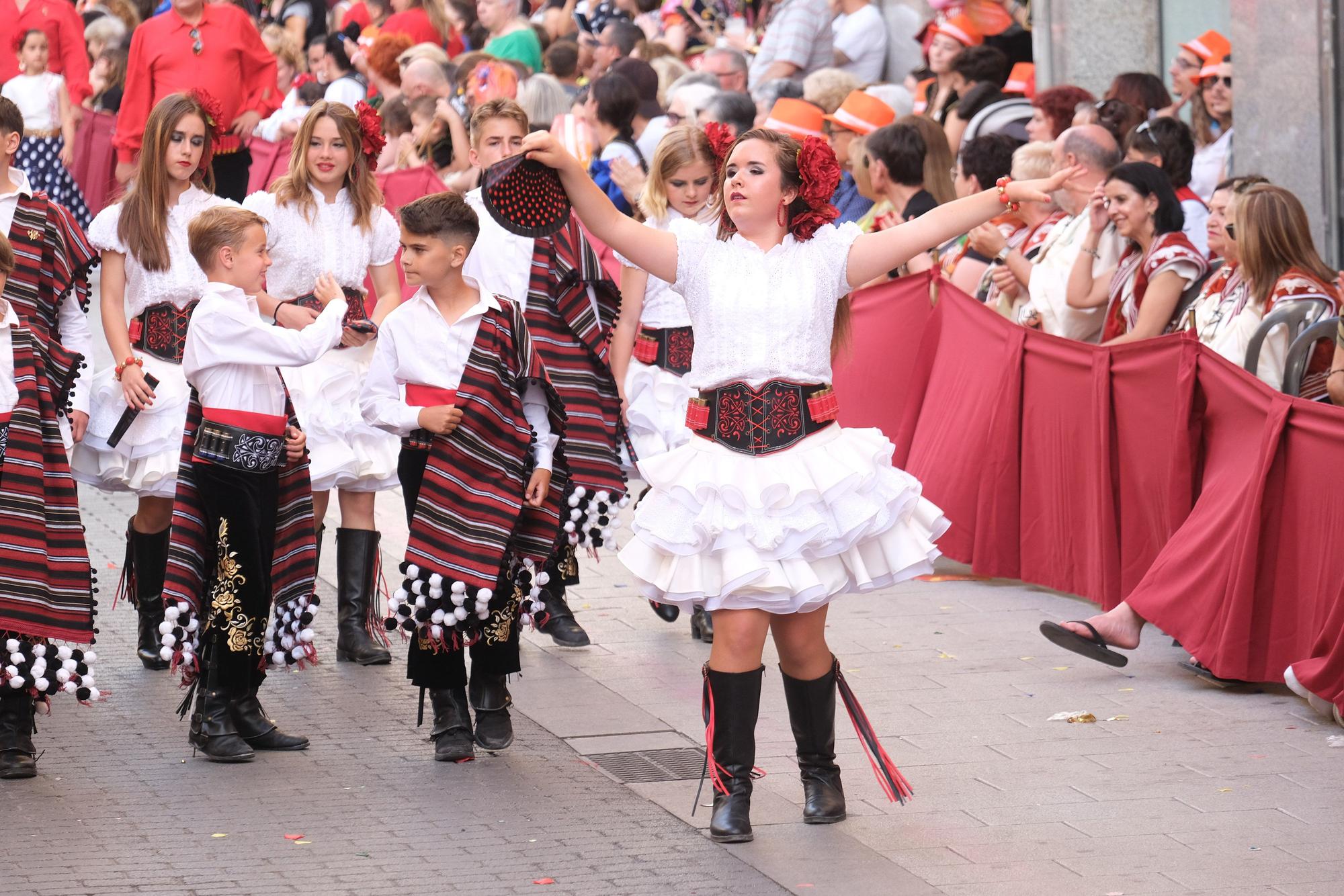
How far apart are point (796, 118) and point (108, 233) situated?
5.49 metres

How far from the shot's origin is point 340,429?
7406 mm

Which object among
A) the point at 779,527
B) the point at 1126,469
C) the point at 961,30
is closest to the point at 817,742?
the point at 779,527

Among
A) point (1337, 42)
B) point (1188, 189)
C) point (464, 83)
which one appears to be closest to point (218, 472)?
point (1188, 189)

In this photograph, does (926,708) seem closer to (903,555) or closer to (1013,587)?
(903,555)

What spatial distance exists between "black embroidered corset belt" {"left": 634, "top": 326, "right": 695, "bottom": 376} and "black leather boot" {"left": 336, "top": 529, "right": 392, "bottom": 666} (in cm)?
131

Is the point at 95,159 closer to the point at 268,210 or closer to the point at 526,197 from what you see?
the point at 268,210

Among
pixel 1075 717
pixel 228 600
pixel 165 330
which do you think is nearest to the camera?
pixel 228 600

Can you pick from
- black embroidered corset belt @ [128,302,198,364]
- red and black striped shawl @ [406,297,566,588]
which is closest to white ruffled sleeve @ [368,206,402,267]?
black embroidered corset belt @ [128,302,198,364]

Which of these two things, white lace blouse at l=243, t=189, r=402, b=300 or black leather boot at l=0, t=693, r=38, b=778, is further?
white lace blouse at l=243, t=189, r=402, b=300

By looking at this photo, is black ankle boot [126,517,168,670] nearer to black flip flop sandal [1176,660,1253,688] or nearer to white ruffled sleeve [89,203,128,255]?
white ruffled sleeve [89,203,128,255]

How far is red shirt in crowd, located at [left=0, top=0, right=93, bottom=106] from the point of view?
15.2 meters

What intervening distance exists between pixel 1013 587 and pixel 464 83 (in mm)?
6535

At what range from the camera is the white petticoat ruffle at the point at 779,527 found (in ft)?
17.0

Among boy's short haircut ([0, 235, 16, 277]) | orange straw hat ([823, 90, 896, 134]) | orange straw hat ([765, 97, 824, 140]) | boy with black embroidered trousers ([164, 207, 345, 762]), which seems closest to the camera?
boy's short haircut ([0, 235, 16, 277])
